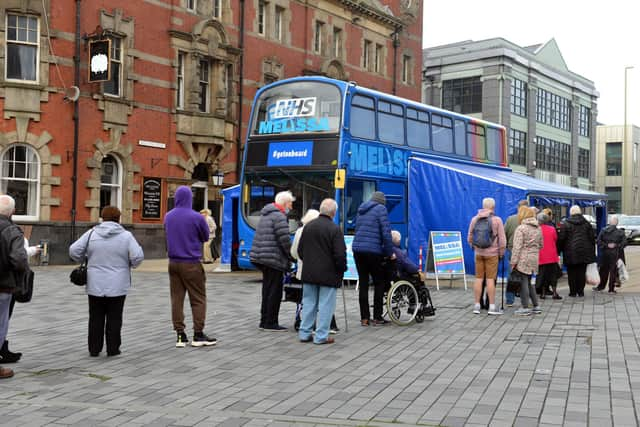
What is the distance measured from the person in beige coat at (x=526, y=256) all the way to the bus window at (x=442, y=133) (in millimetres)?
7627

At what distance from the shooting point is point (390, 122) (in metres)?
18.1

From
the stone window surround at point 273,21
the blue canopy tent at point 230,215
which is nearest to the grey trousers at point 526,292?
the blue canopy tent at point 230,215

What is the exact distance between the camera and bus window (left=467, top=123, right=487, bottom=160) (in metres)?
21.6

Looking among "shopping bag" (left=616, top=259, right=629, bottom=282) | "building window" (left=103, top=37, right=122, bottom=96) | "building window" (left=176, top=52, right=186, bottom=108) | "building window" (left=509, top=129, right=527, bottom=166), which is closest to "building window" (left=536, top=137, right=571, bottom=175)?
"building window" (left=509, top=129, right=527, bottom=166)

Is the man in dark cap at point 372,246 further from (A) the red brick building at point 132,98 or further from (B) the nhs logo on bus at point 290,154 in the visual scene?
(A) the red brick building at point 132,98

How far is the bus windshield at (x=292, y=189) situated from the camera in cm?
1670

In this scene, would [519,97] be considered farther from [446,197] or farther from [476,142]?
[446,197]

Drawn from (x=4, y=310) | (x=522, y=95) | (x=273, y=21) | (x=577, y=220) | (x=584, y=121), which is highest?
(x=522, y=95)

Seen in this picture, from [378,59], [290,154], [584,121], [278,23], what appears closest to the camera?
[290,154]

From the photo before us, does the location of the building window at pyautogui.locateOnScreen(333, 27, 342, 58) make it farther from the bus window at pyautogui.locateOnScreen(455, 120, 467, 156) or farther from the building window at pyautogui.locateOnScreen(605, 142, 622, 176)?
the building window at pyautogui.locateOnScreen(605, 142, 622, 176)

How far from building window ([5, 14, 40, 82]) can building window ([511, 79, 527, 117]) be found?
1461 inches

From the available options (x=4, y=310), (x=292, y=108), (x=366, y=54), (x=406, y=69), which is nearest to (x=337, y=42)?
(x=366, y=54)

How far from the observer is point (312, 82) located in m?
17.2

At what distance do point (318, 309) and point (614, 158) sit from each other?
76.4 m
